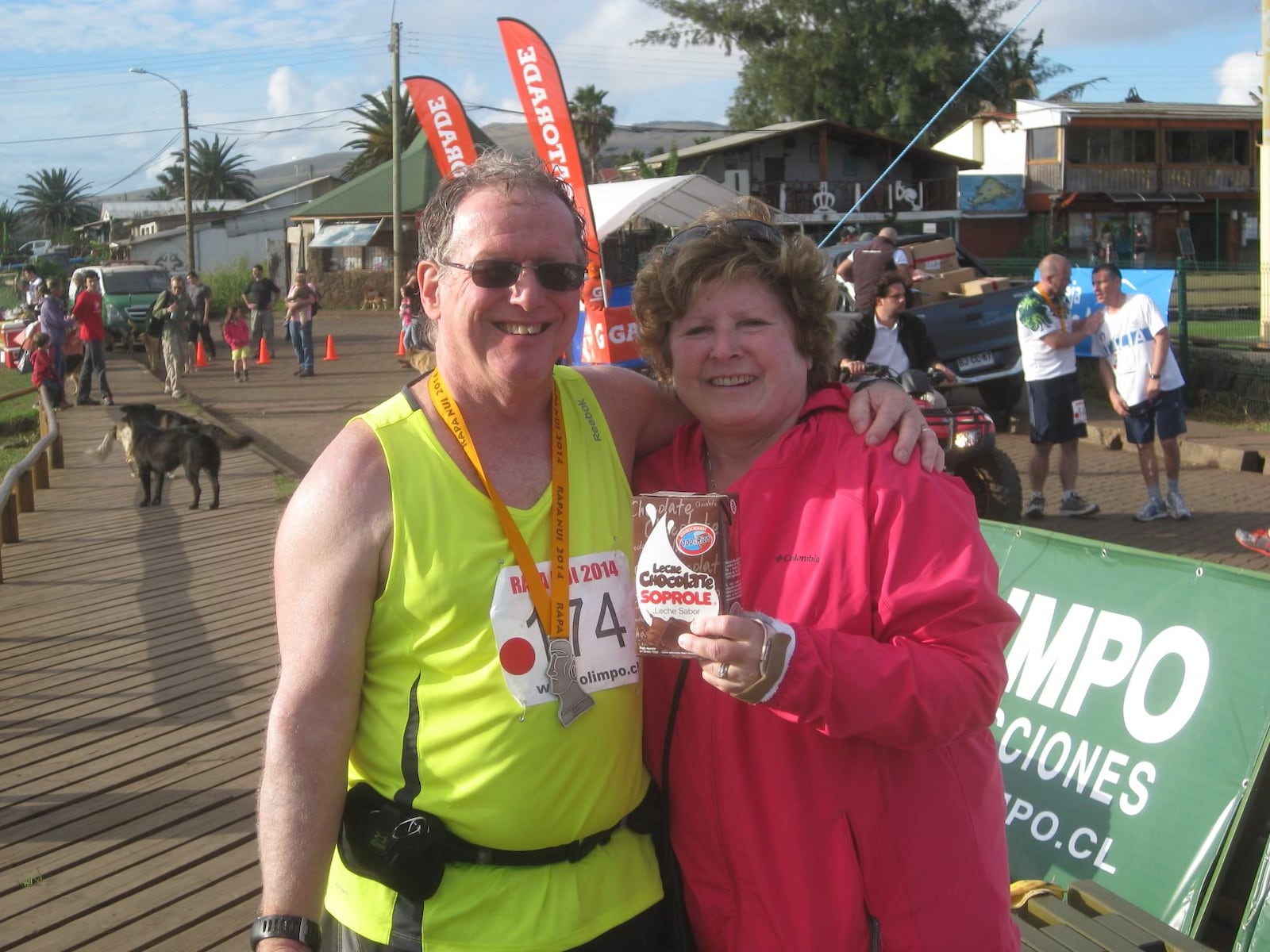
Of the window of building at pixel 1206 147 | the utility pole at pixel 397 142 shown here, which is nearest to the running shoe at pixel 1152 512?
the utility pole at pixel 397 142

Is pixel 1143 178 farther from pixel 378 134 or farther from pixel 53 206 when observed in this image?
pixel 53 206

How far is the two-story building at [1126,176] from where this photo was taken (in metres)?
44.7

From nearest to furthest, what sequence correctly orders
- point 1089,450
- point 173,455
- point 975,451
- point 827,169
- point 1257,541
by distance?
point 1257,541 → point 975,451 → point 173,455 → point 1089,450 → point 827,169

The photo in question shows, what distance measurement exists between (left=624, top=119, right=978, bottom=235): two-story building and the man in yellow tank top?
40.0 meters

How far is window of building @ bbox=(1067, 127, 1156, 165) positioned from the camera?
Result: 149ft

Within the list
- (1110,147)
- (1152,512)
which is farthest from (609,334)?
(1110,147)

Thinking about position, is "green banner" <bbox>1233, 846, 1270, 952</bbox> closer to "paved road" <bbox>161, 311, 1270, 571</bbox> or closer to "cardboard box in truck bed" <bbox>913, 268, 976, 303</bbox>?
"paved road" <bbox>161, 311, 1270, 571</bbox>

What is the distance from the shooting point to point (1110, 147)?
46094 mm

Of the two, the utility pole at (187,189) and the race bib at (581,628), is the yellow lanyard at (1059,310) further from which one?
the utility pole at (187,189)

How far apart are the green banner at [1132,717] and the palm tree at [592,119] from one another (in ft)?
183

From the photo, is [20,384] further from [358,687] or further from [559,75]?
[358,687]

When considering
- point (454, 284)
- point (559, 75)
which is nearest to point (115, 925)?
point (454, 284)

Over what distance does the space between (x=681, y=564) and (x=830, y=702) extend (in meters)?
0.30

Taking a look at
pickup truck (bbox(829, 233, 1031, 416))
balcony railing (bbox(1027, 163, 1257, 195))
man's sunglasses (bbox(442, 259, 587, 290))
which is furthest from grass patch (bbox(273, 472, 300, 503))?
balcony railing (bbox(1027, 163, 1257, 195))
